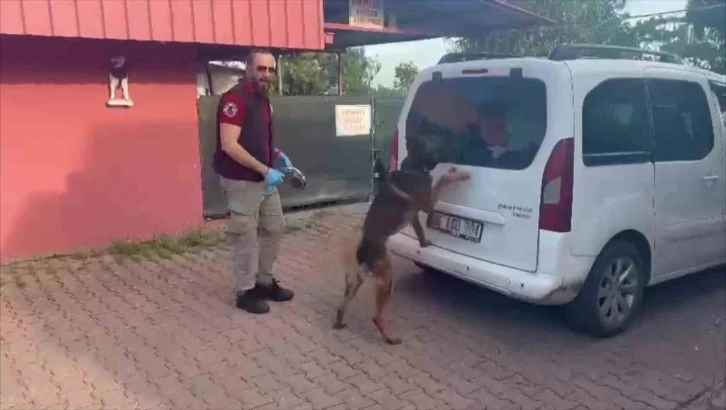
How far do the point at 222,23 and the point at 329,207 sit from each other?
118 inches

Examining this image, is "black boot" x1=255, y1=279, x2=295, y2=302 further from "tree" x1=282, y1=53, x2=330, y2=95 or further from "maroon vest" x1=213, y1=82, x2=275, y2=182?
"tree" x1=282, y1=53, x2=330, y2=95

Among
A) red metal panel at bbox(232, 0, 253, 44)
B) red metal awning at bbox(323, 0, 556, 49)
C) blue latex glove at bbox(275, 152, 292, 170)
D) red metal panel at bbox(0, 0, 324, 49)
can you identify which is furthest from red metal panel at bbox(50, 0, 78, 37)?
red metal awning at bbox(323, 0, 556, 49)

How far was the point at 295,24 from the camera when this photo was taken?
7.05 meters

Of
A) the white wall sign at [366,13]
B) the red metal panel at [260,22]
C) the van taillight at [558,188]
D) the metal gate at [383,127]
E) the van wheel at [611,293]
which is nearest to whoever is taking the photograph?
the van taillight at [558,188]

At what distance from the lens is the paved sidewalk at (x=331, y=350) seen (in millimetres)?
3654

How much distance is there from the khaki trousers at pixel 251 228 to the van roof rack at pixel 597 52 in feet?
7.25

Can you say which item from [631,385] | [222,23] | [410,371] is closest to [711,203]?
[631,385]

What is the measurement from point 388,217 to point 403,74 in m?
13.8

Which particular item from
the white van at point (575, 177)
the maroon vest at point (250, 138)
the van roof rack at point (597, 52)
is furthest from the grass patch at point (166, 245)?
the van roof rack at point (597, 52)

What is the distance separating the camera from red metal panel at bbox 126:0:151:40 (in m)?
5.88

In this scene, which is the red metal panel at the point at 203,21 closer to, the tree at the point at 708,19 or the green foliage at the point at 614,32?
the green foliage at the point at 614,32

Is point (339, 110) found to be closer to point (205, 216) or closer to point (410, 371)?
point (205, 216)

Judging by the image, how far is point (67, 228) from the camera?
6.39m

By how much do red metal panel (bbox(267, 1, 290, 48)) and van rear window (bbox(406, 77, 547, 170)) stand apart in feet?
8.97
